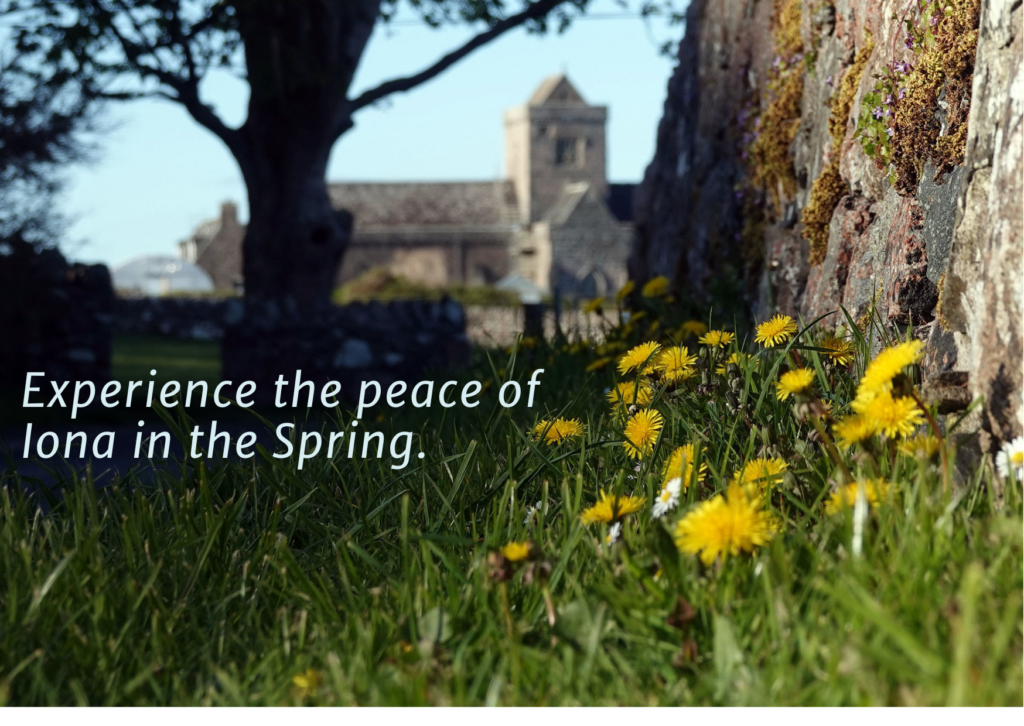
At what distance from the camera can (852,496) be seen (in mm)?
1844

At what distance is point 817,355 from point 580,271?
53579mm

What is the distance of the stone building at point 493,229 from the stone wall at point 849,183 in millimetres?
47384

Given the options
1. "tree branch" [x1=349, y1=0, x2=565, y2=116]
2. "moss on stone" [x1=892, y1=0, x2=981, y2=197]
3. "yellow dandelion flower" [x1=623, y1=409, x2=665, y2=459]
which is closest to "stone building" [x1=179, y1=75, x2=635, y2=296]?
"tree branch" [x1=349, y1=0, x2=565, y2=116]

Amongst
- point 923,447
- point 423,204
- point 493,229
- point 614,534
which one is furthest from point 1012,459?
point 423,204

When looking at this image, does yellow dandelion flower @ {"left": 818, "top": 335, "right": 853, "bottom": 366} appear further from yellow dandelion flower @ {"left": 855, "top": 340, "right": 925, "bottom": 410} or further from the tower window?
the tower window

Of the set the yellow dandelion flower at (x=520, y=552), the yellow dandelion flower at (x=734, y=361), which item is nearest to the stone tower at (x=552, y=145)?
→ the yellow dandelion flower at (x=734, y=361)

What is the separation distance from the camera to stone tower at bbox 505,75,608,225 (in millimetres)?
61625

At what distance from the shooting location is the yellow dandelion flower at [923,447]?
1.84m

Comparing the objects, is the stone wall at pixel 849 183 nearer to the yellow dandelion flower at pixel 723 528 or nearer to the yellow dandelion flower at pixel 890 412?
the yellow dandelion flower at pixel 890 412

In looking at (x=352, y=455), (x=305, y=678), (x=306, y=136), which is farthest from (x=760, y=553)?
(x=306, y=136)

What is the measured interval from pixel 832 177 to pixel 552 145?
2368 inches

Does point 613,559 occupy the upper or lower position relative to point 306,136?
lower

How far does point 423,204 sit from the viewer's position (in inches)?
2297

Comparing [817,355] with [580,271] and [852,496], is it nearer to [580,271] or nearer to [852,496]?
[852,496]
